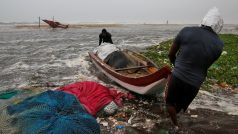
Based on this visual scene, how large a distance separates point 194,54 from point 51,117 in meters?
2.36

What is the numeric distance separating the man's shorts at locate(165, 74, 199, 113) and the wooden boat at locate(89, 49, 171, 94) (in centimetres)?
120

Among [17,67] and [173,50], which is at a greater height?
[173,50]

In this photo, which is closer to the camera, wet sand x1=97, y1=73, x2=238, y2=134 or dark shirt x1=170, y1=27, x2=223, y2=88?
dark shirt x1=170, y1=27, x2=223, y2=88

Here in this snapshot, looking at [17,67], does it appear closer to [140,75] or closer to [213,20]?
[140,75]

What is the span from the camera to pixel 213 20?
508 centimetres

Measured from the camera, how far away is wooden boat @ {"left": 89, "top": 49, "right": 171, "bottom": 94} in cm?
721

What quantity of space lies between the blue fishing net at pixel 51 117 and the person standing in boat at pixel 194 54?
5.08ft

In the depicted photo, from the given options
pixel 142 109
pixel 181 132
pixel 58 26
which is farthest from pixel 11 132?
pixel 58 26

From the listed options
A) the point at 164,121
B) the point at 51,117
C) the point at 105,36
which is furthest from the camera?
the point at 105,36

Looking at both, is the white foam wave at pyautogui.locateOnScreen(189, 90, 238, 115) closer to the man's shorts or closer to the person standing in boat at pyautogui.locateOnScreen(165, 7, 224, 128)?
the man's shorts

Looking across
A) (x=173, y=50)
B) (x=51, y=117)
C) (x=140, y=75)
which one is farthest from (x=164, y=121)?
(x=140, y=75)

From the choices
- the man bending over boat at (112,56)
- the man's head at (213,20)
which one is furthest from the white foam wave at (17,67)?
the man's head at (213,20)

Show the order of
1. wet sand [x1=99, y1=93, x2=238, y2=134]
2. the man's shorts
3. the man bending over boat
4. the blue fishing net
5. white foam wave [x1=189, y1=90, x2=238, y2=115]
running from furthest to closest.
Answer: the man bending over boat → white foam wave [x1=189, y1=90, x2=238, y2=115] → wet sand [x1=99, y1=93, x2=238, y2=134] → the man's shorts → the blue fishing net

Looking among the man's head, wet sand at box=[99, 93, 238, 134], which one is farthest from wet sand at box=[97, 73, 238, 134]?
the man's head
